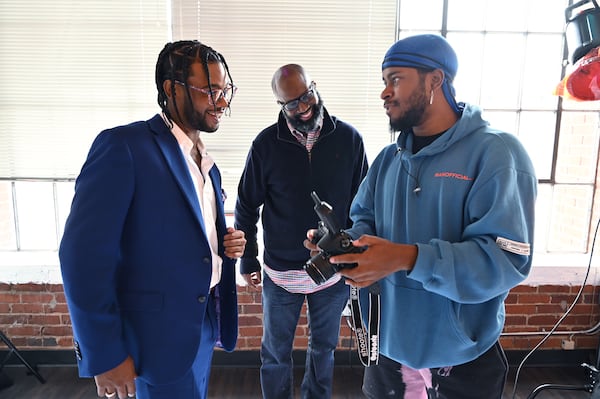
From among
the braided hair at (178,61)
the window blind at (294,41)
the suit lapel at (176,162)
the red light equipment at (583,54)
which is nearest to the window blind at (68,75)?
the window blind at (294,41)

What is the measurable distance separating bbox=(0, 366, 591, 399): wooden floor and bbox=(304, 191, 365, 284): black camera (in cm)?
156

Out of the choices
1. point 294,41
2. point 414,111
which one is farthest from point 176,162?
point 294,41

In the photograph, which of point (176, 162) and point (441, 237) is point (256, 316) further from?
point (441, 237)

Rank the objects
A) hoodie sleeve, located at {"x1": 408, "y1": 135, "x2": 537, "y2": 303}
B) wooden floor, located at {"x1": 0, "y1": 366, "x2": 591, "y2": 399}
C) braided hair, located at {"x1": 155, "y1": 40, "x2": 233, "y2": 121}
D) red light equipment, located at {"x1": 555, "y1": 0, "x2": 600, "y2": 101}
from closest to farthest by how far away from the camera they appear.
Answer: hoodie sleeve, located at {"x1": 408, "y1": 135, "x2": 537, "y2": 303}, braided hair, located at {"x1": 155, "y1": 40, "x2": 233, "y2": 121}, red light equipment, located at {"x1": 555, "y1": 0, "x2": 600, "y2": 101}, wooden floor, located at {"x1": 0, "y1": 366, "x2": 591, "y2": 399}

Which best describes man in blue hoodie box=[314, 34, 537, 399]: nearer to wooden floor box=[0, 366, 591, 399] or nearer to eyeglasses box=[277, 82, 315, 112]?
eyeglasses box=[277, 82, 315, 112]

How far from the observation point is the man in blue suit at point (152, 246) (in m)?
0.95

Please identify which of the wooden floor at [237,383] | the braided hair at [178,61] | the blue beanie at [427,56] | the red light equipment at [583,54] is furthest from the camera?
the wooden floor at [237,383]

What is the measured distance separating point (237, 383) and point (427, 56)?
6.97 feet

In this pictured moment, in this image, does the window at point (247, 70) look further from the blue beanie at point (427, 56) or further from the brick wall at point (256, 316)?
the blue beanie at point (427, 56)

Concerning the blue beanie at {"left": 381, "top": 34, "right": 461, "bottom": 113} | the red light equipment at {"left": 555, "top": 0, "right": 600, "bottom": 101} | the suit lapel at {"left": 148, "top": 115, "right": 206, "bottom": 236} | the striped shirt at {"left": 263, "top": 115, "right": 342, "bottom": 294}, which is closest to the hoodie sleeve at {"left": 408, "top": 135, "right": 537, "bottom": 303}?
the blue beanie at {"left": 381, "top": 34, "right": 461, "bottom": 113}

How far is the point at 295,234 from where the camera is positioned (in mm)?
1781

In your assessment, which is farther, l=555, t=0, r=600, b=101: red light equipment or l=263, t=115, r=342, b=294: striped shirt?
l=263, t=115, r=342, b=294: striped shirt

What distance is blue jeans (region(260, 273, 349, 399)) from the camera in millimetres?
1813

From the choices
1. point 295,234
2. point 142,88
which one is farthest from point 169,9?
point 295,234
